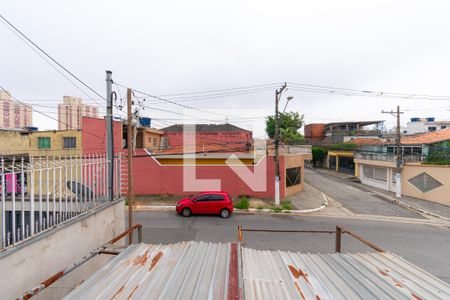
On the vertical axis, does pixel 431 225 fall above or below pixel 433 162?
below

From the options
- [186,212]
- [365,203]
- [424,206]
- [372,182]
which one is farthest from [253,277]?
[372,182]

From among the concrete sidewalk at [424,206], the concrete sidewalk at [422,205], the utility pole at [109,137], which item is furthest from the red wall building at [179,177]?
the utility pole at [109,137]

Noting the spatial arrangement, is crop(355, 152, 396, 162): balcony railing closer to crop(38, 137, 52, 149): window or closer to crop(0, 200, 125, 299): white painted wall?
crop(0, 200, 125, 299): white painted wall

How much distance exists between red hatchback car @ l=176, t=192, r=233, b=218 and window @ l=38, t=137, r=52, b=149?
16.6 metres

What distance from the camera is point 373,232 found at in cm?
1048

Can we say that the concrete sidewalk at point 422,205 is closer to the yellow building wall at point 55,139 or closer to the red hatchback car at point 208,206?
the red hatchback car at point 208,206

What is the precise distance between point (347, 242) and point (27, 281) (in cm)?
1025

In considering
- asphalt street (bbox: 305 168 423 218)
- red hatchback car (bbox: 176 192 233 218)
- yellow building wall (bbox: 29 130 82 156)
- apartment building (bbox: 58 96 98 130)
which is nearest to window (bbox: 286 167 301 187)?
asphalt street (bbox: 305 168 423 218)

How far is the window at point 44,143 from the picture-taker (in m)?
20.3

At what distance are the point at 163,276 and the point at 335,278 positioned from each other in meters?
2.30

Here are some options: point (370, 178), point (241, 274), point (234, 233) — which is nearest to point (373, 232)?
point (234, 233)

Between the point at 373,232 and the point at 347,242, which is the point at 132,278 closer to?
the point at 347,242

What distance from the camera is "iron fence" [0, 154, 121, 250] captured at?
3031mm

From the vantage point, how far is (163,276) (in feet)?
9.27
